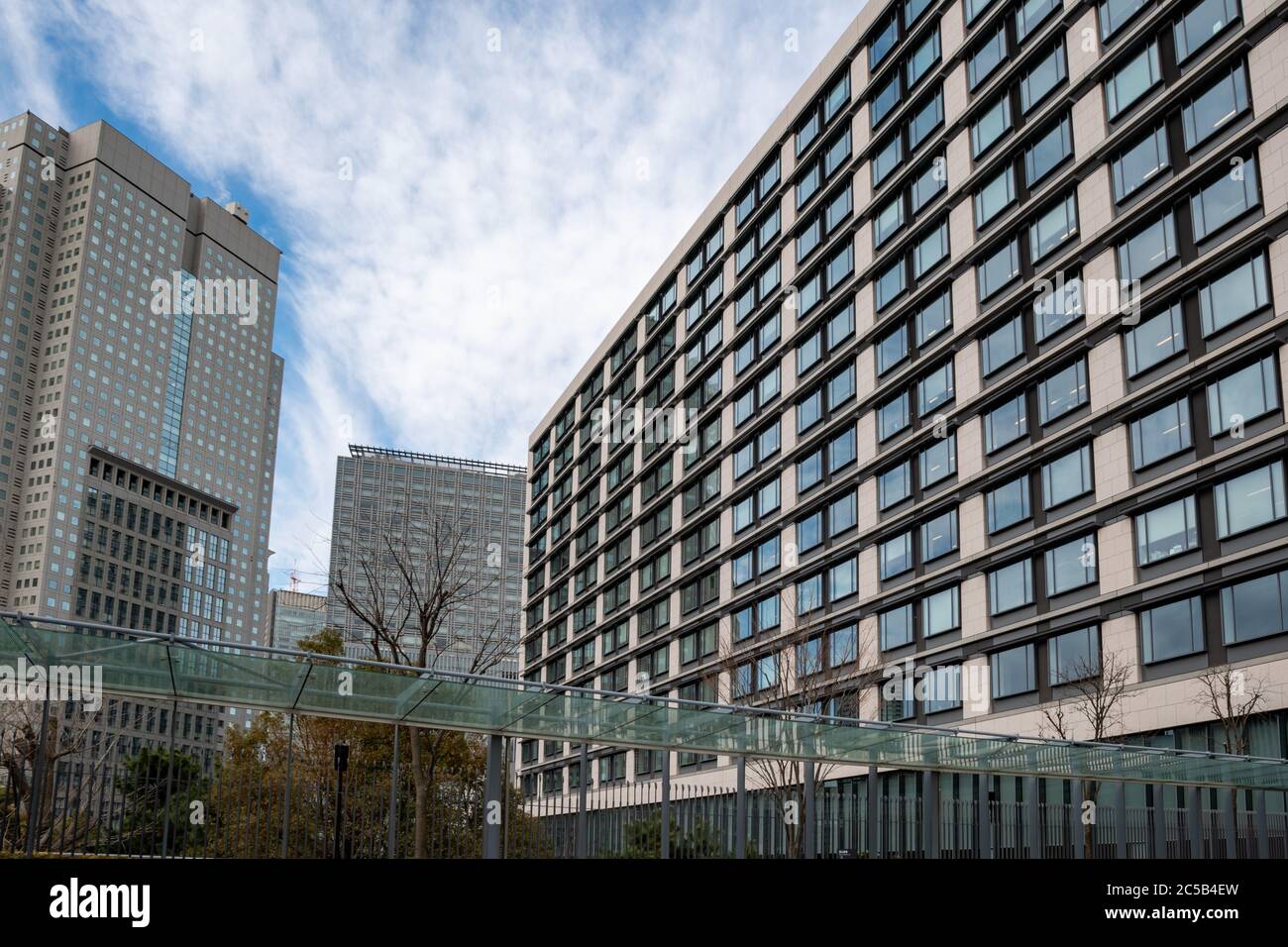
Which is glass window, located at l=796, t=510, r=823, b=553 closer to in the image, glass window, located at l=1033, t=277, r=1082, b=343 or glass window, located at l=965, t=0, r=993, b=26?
glass window, located at l=1033, t=277, r=1082, b=343

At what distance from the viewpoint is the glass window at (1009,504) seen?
43219mm

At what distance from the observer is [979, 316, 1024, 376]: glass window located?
1759 inches

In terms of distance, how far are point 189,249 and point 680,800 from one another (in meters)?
196

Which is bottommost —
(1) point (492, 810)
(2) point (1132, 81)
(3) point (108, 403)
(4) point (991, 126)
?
(1) point (492, 810)

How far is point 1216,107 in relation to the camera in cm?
3725

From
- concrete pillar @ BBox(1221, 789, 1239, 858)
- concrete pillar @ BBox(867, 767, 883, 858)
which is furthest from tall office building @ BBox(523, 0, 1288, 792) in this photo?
concrete pillar @ BBox(867, 767, 883, 858)

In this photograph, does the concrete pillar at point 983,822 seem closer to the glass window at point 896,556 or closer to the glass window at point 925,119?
the glass window at point 896,556

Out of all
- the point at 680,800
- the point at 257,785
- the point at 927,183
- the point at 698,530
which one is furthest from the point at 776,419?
the point at 257,785

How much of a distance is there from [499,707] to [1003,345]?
1338 inches

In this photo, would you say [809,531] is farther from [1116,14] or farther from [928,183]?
[1116,14]

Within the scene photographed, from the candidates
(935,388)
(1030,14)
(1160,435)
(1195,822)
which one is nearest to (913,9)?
(1030,14)

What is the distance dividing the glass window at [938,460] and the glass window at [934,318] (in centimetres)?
472
